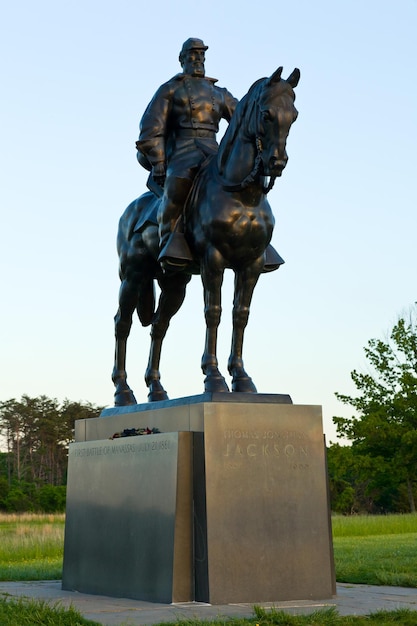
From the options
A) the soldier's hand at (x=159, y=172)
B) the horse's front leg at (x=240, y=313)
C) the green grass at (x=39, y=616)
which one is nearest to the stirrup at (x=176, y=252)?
the horse's front leg at (x=240, y=313)

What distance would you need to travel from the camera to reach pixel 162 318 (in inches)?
480

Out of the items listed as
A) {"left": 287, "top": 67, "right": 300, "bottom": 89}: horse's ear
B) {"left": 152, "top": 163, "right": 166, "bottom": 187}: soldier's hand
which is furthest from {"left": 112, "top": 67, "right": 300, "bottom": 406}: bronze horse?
{"left": 152, "top": 163, "right": 166, "bottom": 187}: soldier's hand

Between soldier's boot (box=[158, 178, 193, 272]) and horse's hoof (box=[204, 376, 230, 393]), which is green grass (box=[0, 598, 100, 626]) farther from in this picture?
soldier's boot (box=[158, 178, 193, 272])

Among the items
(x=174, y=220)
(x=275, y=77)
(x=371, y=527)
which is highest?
(x=275, y=77)

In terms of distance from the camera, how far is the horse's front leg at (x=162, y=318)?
39.4 feet

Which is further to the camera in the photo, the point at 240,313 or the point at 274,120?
the point at 240,313

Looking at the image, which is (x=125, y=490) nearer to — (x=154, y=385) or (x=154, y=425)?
(x=154, y=425)

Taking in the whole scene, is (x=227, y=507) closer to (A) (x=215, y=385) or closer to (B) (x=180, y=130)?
(A) (x=215, y=385)

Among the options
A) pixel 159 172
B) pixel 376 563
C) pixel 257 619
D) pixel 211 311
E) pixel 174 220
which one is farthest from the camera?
pixel 376 563

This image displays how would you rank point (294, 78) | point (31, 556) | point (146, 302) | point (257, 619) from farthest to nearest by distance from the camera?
point (31, 556)
point (146, 302)
point (294, 78)
point (257, 619)

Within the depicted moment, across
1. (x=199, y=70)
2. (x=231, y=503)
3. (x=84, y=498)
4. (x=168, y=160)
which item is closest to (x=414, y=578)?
(x=231, y=503)

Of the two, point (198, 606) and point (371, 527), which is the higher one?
point (371, 527)

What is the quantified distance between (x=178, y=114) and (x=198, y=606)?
541cm

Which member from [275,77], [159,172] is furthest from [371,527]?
[275,77]
